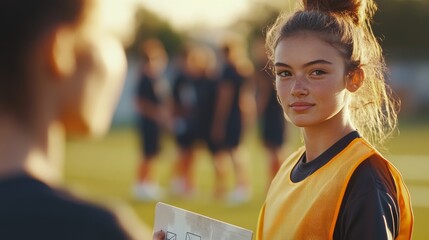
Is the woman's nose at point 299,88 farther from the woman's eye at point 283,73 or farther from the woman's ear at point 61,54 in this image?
the woman's ear at point 61,54

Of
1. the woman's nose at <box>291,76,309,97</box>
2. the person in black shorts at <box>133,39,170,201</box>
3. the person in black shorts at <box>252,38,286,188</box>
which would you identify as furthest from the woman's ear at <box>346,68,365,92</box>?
the person in black shorts at <box>133,39,170,201</box>

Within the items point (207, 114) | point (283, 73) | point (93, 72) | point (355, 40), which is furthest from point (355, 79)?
A: point (207, 114)

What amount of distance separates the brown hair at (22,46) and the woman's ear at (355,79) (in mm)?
1624

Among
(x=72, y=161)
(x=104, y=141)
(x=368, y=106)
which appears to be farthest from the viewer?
(x=104, y=141)

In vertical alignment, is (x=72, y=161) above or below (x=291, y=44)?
above

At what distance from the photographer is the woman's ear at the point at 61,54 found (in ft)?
4.60

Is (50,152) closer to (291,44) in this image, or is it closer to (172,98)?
(291,44)

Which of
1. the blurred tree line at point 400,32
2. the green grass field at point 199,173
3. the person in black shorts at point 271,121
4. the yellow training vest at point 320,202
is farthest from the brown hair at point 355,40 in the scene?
the blurred tree line at point 400,32

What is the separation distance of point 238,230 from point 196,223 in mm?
178

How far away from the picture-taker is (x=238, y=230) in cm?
251

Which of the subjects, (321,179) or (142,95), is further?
(142,95)

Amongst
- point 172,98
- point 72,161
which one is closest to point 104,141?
point 72,161

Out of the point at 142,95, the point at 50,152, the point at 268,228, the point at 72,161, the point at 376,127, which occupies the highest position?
the point at 72,161

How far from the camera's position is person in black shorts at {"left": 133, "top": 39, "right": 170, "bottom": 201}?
12.6 m
